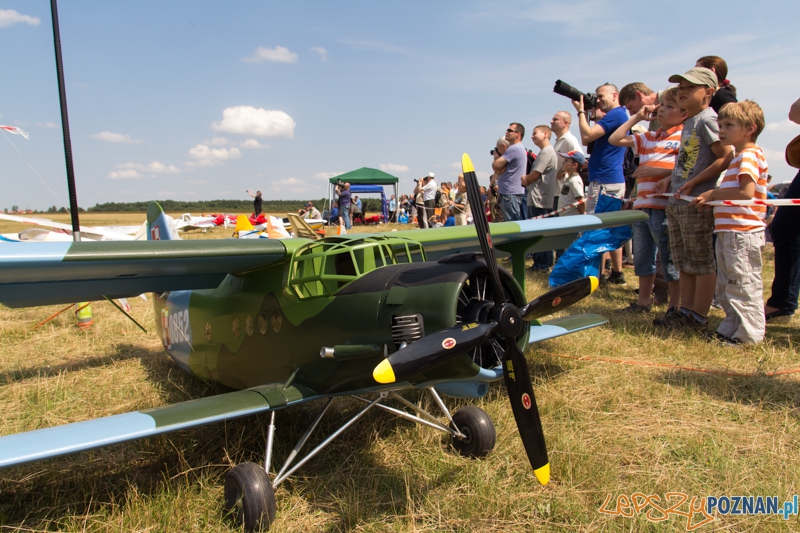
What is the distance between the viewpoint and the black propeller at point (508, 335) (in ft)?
8.41

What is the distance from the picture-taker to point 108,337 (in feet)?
22.9

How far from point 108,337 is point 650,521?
668cm

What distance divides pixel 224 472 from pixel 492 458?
1793mm

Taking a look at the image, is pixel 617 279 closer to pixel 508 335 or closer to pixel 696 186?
pixel 696 186

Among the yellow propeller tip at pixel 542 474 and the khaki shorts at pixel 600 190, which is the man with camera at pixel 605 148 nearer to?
the khaki shorts at pixel 600 190

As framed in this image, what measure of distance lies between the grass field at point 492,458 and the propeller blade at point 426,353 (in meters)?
0.97

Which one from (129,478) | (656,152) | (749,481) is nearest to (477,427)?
(749,481)

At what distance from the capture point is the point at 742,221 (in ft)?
16.3

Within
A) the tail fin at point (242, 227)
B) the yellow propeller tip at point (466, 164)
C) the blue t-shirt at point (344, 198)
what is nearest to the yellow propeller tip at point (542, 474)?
the yellow propeller tip at point (466, 164)

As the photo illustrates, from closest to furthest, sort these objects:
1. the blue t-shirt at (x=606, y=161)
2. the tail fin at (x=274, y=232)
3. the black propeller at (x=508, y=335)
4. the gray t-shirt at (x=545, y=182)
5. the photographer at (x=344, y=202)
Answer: the black propeller at (x=508, y=335) → the blue t-shirt at (x=606, y=161) → the gray t-shirt at (x=545, y=182) → the tail fin at (x=274, y=232) → the photographer at (x=344, y=202)

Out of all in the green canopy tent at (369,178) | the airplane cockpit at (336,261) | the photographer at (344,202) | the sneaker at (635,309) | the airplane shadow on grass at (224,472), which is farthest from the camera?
the green canopy tent at (369,178)

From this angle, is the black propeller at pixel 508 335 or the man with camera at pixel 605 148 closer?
the black propeller at pixel 508 335

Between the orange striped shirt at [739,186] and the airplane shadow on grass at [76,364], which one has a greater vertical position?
the orange striped shirt at [739,186]

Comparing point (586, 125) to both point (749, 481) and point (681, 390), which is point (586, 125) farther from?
point (749, 481)
